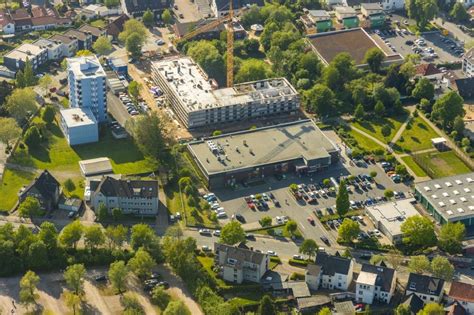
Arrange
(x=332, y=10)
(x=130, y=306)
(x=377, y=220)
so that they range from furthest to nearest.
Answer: (x=332, y=10), (x=377, y=220), (x=130, y=306)

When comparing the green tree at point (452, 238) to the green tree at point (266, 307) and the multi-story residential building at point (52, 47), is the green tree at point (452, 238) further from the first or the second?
the multi-story residential building at point (52, 47)

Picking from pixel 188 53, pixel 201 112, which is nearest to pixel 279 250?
pixel 201 112

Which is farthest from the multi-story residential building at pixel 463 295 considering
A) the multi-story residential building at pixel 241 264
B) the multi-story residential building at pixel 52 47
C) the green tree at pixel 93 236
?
the multi-story residential building at pixel 52 47

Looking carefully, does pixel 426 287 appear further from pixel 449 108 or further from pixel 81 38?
pixel 81 38

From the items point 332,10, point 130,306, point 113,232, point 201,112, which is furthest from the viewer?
point 332,10

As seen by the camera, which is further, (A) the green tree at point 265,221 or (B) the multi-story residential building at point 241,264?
(A) the green tree at point 265,221

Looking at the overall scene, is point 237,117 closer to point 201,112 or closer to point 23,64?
point 201,112
